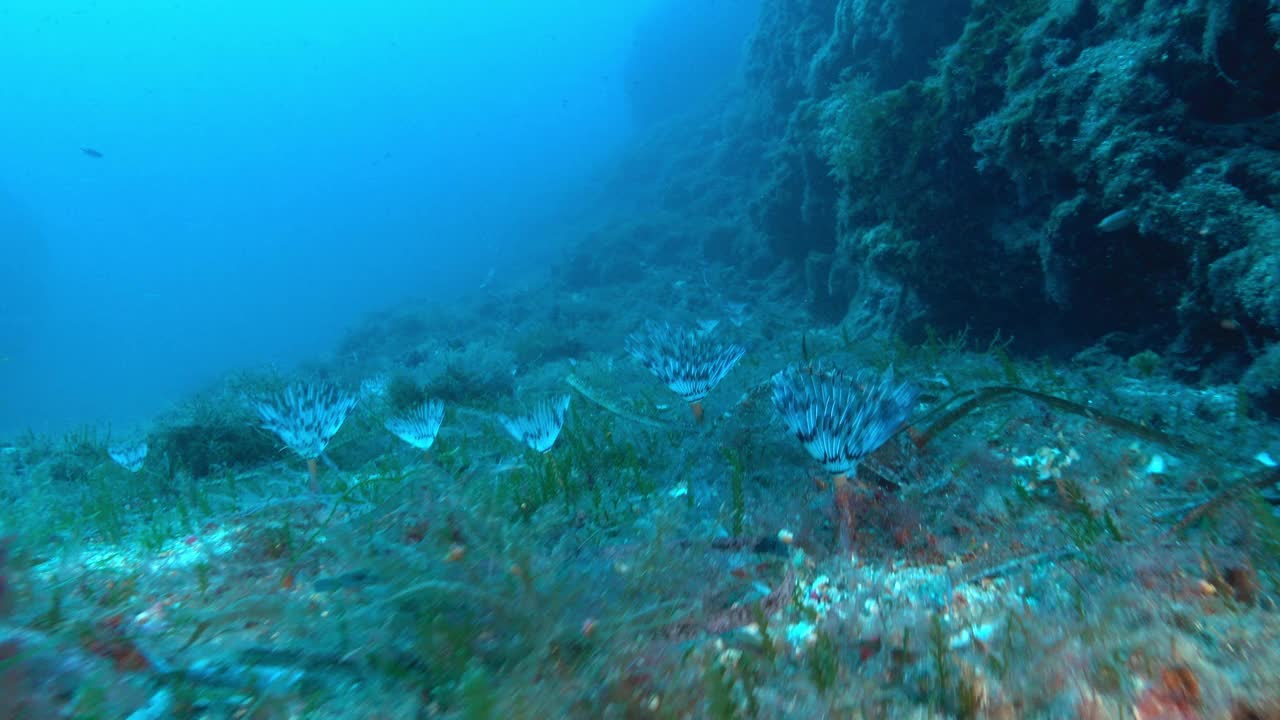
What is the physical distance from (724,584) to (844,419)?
0.91 meters

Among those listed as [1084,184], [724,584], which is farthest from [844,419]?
[1084,184]

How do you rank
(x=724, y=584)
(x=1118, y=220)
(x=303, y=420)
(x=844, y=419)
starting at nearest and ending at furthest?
1. (x=724, y=584)
2. (x=844, y=419)
3. (x=303, y=420)
4. (x=1118, y=220)

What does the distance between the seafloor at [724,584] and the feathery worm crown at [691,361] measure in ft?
1.01

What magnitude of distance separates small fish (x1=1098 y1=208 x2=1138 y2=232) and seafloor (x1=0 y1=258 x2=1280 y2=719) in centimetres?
138

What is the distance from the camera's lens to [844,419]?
2518mm

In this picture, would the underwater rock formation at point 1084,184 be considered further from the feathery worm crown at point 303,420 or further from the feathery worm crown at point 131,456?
the feathery worm crown at point 131,456

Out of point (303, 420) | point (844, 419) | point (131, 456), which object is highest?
point (131, 456)

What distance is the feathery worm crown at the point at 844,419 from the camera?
2.52 m

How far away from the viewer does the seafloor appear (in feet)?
4.61

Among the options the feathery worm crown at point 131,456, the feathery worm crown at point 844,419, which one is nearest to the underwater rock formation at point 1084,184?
the feathery worm crown at point 844,419

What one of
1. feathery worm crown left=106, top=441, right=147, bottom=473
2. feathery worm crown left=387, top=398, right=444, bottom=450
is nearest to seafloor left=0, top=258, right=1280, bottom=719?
feathery worm crown left=387, top=398, right=444, bottom=450

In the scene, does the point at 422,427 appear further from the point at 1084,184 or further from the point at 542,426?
the point at 1084,184

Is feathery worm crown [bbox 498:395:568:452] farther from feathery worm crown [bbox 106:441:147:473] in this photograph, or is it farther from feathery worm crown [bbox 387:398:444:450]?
feathery worm crown [bbox 106:441:147:473]

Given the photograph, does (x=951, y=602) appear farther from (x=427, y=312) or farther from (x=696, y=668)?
(x=427, y=312)
